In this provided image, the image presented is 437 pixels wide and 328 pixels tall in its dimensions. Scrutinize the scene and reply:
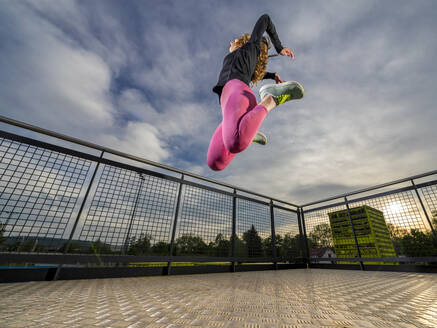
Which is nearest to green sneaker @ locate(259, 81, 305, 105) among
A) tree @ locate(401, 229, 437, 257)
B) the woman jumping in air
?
the woman jumping in air

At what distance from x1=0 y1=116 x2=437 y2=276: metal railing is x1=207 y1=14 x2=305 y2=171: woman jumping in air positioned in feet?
4.60

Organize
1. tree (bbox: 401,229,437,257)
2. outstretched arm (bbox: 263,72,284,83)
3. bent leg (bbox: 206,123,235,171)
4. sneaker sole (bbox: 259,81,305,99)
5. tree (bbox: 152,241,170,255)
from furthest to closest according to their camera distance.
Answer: tree (bbox: 401,229,437,257), tree (bbox: 152,241,170,255), outstretched arm (bbox: 263,72,284,83), bent leg (bbox: 206,123,235,171), sneaker sole (bbox: 259,81,305,99)

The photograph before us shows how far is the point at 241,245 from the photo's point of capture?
3.44 meters

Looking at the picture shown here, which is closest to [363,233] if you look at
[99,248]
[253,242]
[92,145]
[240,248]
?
[253,242]

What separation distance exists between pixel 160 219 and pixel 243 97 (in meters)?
2.07

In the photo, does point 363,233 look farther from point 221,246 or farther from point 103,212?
point 103,212

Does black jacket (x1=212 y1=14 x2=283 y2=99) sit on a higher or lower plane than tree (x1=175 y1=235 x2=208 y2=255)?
higher

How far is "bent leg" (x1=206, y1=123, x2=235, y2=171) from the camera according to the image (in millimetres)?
1744

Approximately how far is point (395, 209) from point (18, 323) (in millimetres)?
5144

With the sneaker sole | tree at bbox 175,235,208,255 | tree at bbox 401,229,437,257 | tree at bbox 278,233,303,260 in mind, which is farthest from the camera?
tree at bbox 278,233,303,260

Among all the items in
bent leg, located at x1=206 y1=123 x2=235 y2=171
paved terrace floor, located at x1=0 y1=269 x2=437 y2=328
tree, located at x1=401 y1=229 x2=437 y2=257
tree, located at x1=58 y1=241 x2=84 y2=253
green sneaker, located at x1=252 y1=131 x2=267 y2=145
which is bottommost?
paved terrace floor, located at x1=0 y1=269 x2=437 y2=328

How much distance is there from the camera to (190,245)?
9.19ft

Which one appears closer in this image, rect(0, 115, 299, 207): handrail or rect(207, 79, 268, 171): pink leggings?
rect(207, 79, 268, 171): pink leggings

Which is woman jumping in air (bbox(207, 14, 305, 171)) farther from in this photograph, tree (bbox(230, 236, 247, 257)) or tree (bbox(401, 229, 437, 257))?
tree (bbox(401, 229, 437, 257))
